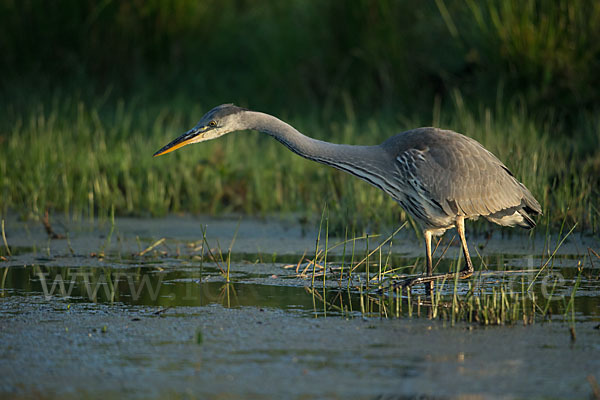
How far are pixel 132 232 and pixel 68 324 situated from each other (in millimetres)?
3173

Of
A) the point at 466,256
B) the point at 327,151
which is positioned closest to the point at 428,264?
the point at 466,256

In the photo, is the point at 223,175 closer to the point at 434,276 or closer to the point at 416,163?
the point at 416,163

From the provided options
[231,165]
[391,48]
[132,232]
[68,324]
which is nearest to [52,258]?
[132,232]

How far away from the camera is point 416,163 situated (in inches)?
229

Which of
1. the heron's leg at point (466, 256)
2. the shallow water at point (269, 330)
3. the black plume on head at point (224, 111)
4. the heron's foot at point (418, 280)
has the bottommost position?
the shallow water at point (269, 330)

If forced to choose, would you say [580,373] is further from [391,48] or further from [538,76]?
[391,48]

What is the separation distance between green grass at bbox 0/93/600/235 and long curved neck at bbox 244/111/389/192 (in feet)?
5.83

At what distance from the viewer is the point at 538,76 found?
1073 centimetres

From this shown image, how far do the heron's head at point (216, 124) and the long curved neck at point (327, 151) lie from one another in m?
0.07

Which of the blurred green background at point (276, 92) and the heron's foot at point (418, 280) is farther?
the blurred green background at point (276, 92)

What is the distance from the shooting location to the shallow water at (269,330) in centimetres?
375

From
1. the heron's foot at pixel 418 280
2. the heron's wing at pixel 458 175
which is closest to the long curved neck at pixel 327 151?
the heron's wing at pixel 458 175

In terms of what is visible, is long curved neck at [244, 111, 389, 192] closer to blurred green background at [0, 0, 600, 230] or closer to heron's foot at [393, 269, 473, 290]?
heron's foot at [393, 269, 473, 290]

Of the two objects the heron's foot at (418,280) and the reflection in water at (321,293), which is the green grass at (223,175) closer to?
the reflection in water at (321,293)
